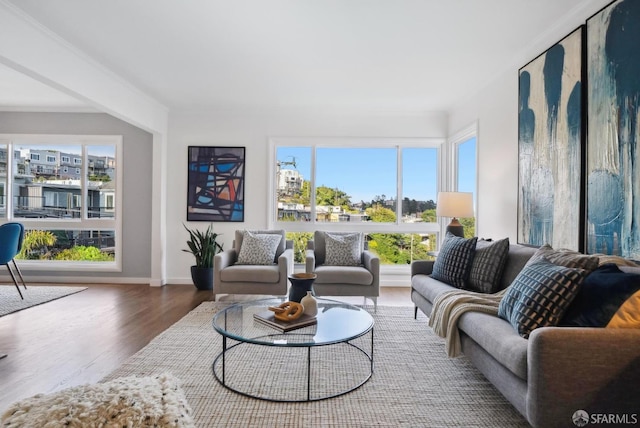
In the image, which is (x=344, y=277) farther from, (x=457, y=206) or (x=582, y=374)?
(x=582, y=374)

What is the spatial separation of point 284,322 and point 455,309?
112 centimetres

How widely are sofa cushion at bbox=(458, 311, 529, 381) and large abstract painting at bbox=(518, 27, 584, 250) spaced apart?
1006 millimetres

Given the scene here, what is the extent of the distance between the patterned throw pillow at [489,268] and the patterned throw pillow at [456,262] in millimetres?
67

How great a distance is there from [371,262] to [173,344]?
6.76ft

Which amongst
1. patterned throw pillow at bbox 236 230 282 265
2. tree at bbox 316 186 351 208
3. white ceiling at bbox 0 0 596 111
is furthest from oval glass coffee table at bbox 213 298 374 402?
tree at bbox 316 186 351 208

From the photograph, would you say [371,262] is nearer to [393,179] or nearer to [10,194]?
[393,179]

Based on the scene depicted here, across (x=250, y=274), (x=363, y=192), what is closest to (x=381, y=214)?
(x=363, y=192)

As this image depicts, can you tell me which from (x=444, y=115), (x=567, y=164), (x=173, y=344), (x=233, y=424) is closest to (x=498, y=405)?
(x=233, y=424)

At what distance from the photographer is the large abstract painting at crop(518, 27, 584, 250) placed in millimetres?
2594

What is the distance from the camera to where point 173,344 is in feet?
9.71

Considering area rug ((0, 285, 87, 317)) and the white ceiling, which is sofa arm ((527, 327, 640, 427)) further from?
area rug ((0, 285, 87, 317))

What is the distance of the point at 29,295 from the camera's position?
4480 millimetres

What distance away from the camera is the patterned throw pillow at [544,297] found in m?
1.82

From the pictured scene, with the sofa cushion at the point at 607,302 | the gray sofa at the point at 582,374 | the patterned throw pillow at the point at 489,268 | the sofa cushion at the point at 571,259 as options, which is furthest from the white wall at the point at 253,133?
the gray sofa at the point at 582,374
